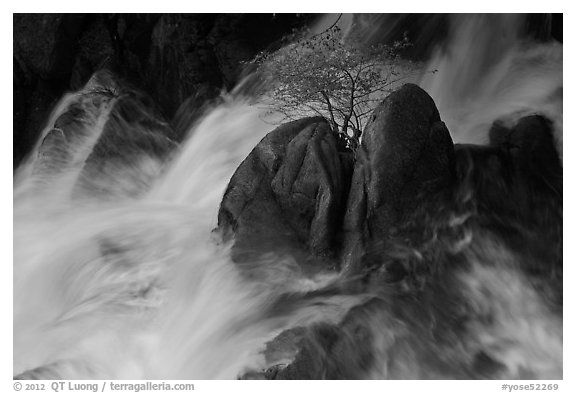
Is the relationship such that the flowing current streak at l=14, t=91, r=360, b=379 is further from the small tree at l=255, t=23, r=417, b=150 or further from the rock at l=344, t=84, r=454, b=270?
the small tree at l=255, t=23, r=417, b=150

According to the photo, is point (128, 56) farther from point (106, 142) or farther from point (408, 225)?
point (408, 225)

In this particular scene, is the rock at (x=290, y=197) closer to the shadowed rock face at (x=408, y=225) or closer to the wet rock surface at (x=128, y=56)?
the shadowed rock face at (x=408, y=225)

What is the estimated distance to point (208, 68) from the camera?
31.2 feet

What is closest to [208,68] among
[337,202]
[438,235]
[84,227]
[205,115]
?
[205,115]

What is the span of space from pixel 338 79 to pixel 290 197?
1.40 meters

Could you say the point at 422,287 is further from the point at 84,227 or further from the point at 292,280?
the point at 84,227

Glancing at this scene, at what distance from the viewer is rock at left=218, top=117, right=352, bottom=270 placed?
6742 mm

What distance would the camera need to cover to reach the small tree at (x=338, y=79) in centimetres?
741

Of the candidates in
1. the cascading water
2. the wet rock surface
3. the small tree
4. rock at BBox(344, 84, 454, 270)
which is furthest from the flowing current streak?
the wet rock surface

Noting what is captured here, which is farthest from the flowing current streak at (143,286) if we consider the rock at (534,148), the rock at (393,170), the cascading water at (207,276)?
the rock at (534,148)

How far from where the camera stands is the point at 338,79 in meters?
7.42

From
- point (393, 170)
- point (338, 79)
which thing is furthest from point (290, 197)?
point (338, 79)

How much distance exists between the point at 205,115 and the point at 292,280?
3258mm

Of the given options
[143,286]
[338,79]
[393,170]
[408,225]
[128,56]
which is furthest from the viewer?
[128,56]
